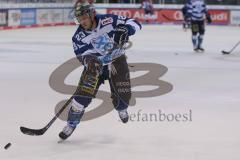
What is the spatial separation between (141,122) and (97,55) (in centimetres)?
125

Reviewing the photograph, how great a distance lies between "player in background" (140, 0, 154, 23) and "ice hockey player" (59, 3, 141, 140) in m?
25.1

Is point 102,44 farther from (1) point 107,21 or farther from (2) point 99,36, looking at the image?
(1) point 107,21

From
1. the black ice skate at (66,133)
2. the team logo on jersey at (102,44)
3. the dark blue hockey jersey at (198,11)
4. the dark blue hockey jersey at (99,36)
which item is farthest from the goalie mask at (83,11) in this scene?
the dark blue hockey jersey at (198,11)

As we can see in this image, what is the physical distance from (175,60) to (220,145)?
8.40 metres

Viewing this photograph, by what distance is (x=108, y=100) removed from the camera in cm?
819

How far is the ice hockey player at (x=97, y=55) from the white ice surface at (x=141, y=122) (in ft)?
1.25

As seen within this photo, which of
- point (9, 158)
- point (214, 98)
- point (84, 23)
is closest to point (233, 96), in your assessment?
point (214, 98)

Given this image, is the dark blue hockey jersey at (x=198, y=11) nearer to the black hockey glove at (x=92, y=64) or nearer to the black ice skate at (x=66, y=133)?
the black hockey glove at (x=92, y=64)

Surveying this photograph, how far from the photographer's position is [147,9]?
31.0 metres

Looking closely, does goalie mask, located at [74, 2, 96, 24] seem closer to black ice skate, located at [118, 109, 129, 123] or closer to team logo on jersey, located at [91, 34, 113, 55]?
team logo on jersey, located at [91, 34, 113, 55]

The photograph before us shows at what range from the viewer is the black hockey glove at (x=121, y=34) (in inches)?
225

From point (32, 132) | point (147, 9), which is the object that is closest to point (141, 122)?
point (32, 132)

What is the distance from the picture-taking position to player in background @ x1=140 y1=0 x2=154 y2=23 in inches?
1216

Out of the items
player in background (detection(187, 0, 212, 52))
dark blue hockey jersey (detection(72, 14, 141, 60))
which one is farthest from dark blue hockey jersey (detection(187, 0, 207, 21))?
dark blue hockey jersey (detection(72, 14, 141, 60))
